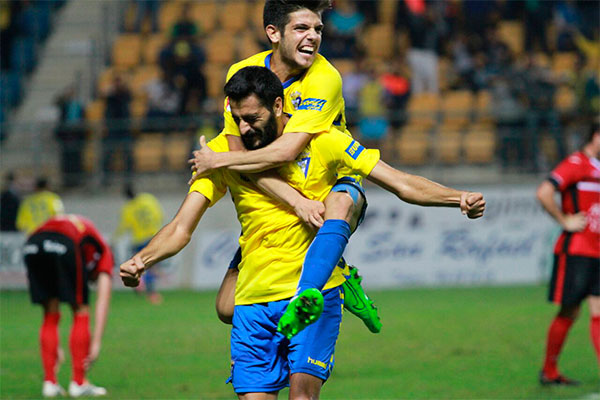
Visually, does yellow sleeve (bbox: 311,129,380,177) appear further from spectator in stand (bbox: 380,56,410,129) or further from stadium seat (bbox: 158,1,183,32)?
stadium seat (bbox: 158,1,183,32)

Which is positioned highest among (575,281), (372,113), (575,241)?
(372,113)

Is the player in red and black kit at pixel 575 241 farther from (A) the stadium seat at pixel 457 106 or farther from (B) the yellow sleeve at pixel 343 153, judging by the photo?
(A) the stadium seat at pixel 457 106

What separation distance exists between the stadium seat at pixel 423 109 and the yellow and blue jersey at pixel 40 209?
319 inches

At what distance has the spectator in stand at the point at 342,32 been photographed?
22906mm

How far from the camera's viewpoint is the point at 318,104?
5.36 m

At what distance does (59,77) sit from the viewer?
25.5 meters

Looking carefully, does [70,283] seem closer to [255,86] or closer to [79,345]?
[79,345]

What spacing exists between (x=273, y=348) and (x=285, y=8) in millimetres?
→ 1773

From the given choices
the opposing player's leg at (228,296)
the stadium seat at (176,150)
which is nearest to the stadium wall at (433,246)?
the stadium seat at (176,150)

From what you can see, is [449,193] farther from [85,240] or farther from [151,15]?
[151,15]

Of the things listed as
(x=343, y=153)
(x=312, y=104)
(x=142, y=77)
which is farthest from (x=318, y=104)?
(x=142, y=77)

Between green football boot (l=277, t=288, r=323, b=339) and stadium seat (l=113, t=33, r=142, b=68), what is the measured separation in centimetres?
2091

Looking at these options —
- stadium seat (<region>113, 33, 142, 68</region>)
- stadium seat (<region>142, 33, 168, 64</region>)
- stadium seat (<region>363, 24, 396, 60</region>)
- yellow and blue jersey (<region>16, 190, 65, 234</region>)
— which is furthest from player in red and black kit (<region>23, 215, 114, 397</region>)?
stadium seat (<region>113, 33, 142, 68</region>)

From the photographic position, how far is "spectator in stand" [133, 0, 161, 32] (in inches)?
1003
